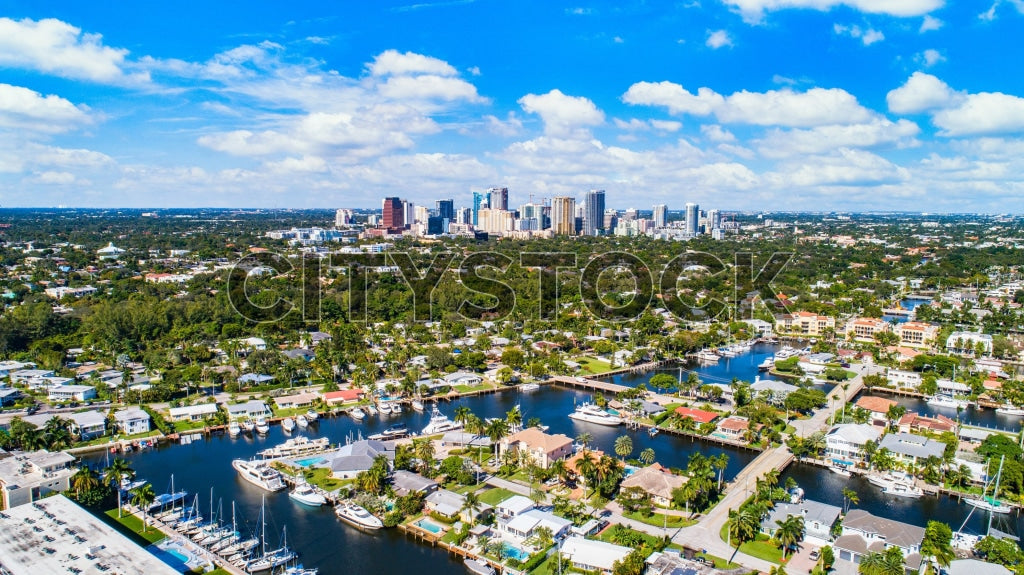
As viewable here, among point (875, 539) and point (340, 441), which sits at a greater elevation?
point (875, 539)

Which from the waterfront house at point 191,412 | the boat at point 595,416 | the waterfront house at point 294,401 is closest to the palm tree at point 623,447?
the boat at point 595,416

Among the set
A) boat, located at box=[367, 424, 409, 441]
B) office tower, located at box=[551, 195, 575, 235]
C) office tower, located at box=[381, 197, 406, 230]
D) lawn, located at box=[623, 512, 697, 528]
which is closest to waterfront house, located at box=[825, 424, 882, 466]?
lawn, located at box=[623, 512, 697, 528]

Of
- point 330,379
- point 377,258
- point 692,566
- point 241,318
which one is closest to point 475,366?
point 330,379

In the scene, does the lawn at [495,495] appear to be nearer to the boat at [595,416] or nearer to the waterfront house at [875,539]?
the boat at [595,416]

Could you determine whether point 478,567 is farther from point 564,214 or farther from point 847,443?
point 564,214

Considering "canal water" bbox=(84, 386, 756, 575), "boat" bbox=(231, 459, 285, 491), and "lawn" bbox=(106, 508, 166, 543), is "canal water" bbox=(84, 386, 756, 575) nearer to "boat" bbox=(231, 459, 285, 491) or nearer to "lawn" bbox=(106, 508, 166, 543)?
"boat" bbox=(231, 459, 285, 491)

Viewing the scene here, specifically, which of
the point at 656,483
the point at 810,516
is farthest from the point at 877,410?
the point at 656,483
